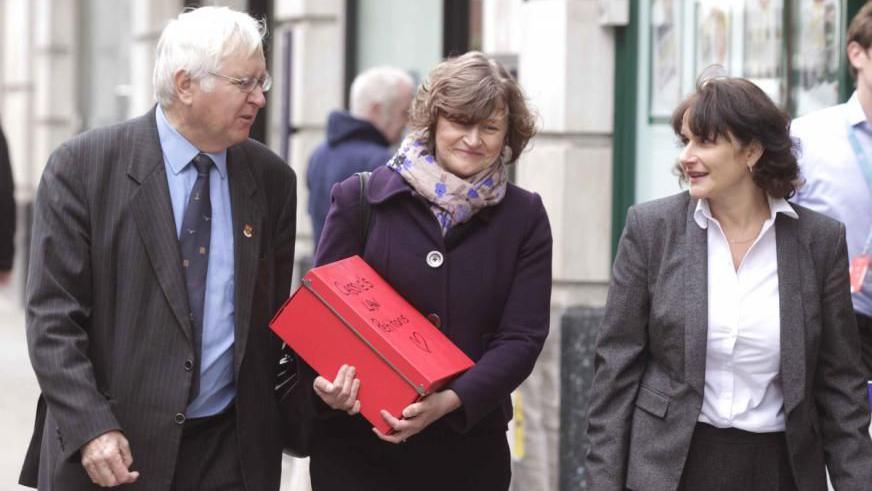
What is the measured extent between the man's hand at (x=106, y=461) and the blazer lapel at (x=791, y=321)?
1.54 m

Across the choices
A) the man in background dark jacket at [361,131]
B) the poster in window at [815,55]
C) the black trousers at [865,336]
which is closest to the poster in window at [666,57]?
the poster in window at [815,55]

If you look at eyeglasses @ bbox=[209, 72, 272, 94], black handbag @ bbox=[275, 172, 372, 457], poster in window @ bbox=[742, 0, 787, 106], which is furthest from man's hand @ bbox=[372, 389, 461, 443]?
poster in window @ bbox=[742, 0, 787, 106]

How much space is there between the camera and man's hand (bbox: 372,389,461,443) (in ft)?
14.2

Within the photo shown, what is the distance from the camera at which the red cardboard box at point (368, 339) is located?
14.2 ft

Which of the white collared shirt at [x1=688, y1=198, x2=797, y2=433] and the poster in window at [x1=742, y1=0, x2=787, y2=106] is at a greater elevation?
the poster in window at [x1=742, y1=0, x2=787, y2=106]

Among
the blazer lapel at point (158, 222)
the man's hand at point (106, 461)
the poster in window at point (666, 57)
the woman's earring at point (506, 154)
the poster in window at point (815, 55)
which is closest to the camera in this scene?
the man's hand at point (106, 461)

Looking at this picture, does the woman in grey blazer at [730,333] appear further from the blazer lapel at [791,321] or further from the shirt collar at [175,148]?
the shirt collar at [175,148]

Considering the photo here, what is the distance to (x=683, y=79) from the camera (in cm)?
766

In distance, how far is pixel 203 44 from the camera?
4.43 metres

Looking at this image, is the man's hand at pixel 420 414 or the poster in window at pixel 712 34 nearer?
the man's hand at pixel 420 414

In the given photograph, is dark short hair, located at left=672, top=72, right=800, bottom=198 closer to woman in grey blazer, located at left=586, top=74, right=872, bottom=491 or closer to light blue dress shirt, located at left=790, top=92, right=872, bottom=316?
woman in grey blazer, located at left=586, top=74, right=872, bottom=491

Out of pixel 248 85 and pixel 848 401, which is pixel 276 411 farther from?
pixel 848 401

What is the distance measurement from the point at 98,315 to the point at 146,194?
31 cm

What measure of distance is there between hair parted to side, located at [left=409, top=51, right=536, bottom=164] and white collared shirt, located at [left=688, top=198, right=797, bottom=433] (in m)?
0.60
